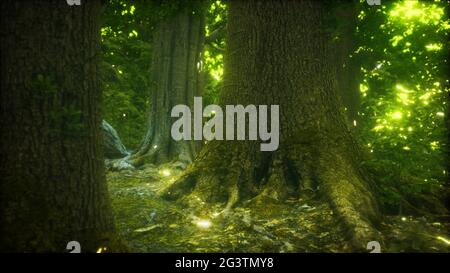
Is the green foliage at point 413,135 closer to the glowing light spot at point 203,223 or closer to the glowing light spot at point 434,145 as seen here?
the glowing light spot at point 434,145

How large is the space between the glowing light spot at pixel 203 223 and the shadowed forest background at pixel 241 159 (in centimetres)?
2

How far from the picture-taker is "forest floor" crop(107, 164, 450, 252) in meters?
4.24

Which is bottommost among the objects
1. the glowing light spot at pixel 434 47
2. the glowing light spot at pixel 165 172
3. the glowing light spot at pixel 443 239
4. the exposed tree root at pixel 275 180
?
the glowing light spot at pixel 443 239

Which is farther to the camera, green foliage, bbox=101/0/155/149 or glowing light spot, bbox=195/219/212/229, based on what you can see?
green foliage, bbox=101/0/155/149

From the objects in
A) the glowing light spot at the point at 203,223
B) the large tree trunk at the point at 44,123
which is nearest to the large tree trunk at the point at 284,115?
the glowing light spot at the point at 203,223

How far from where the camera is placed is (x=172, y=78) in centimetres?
977

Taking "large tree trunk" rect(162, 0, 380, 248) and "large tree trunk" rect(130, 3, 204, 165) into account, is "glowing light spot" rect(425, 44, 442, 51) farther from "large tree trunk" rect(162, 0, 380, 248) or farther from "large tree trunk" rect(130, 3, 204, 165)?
"large tree trunk" rect(130, 3, 204, 165)

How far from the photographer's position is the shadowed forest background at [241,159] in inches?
130

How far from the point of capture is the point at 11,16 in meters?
3.27

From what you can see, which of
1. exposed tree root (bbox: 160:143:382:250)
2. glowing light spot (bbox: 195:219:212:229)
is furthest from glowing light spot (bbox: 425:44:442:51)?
glowing light spot (bbox: 195:219:212:229)

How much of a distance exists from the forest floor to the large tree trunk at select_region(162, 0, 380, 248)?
0.98 ft

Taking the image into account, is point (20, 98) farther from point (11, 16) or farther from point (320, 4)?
point (320, 4)

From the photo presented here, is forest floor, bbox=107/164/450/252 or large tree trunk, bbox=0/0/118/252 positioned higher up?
large tree trunk, bbox=0/0/118/252

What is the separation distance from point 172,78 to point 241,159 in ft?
15.6
